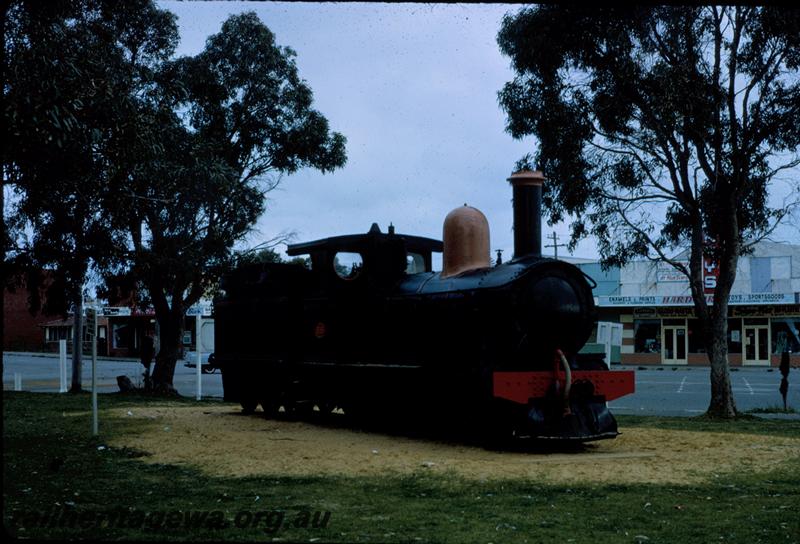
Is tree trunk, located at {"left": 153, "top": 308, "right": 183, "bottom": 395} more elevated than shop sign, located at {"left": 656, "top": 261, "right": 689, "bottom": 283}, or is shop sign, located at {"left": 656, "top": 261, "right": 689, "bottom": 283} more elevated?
shop sign, located at {"left": 656, "top": 261, "right": 689, "bottom": 283}

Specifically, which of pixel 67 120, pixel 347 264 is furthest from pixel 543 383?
pixel 67 120

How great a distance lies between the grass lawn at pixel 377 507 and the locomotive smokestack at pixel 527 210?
339 centimetres

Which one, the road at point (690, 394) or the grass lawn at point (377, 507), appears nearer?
the grass lawn at point (377, 507)

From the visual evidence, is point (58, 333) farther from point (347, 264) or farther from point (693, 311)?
point (347, 264)

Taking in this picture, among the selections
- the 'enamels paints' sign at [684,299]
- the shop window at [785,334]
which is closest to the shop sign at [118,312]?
the 'enamels paints' sign at [684,299]

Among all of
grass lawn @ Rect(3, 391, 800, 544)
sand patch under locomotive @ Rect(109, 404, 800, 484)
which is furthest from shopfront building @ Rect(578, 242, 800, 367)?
grass lawn @ Rect(3, 391, 800, 544)

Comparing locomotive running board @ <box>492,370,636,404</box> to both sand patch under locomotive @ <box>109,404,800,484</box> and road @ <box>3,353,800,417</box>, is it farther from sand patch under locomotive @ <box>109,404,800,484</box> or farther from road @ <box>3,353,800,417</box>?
road @ <box>3,353,800,417</box>

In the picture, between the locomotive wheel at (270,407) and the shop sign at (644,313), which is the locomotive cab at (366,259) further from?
the shop sign at (644,313)

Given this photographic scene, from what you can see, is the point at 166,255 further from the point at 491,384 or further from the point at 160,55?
the point at 491,384

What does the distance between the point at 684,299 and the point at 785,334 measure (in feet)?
16.2

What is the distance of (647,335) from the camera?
46.3 meters

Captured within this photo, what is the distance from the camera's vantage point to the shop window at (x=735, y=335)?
43.4m

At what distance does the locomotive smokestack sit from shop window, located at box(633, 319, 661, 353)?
36.0 m

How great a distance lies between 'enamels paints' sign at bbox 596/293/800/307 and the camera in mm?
40969
